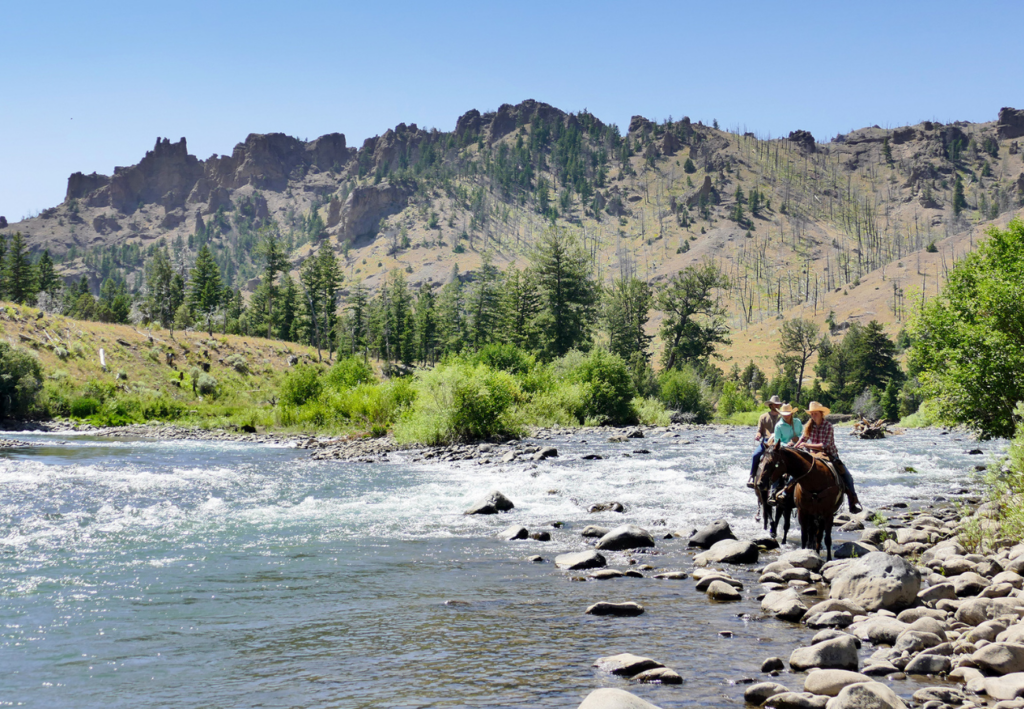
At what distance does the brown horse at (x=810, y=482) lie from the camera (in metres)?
11.9

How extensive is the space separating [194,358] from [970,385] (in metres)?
65.4

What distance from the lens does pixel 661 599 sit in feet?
31.3

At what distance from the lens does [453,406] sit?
34.9 metres

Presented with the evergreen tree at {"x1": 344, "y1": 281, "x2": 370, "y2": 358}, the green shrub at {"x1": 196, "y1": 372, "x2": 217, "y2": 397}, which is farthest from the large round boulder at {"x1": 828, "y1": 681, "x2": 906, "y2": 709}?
the evergreen tree at {"x1": 344, "y1": 281, "x2": 370, "y2": 358}

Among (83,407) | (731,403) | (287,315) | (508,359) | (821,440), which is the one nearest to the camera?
(821,440)

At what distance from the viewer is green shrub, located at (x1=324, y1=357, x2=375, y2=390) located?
155ft

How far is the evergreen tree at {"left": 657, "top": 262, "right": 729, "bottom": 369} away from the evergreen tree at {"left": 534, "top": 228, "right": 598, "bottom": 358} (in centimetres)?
1348

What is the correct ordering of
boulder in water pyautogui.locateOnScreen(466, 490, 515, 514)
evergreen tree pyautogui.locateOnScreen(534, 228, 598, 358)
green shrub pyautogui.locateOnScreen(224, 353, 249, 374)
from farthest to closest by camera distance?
green shrub pyautogui.locateOnScreen(224, 353, 249, 374) < evergreen tree pyautogui.locateOnScreen(534, 228, 598, 358) < boulder in water pyautogui.locateOnScreen(466, 490, 515, 514)

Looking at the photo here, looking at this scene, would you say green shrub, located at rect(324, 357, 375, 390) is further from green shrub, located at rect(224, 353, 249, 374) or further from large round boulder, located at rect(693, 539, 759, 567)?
large round boulder, located at rect(693, 539, 759, 567)

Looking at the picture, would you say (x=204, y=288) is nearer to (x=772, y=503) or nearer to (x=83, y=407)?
(x=83, y=407)

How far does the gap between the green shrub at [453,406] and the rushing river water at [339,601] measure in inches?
552

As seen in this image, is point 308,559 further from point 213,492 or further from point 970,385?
point 970,385

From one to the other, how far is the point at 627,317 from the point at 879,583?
7053 cm

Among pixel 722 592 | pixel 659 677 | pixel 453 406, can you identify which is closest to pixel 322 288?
pixel 453 406
